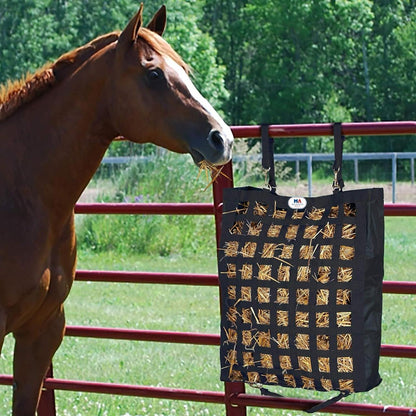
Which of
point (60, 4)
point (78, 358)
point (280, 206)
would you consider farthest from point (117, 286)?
point (60, 4)

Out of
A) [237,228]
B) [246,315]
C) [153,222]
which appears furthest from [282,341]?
[153,222]

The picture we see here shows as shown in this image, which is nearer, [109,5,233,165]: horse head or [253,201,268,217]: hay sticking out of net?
[109,5,233,165]: horse head

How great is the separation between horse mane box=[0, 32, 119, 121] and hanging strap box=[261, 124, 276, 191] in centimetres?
77

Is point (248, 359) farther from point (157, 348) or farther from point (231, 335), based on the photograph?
point (157, 348)

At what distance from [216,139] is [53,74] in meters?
0.73

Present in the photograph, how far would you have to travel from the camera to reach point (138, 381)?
18.4ft

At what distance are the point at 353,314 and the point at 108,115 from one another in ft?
3.97

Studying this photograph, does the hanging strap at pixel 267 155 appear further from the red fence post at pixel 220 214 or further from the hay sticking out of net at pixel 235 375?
the hay sticking out of net at pixel 235 375

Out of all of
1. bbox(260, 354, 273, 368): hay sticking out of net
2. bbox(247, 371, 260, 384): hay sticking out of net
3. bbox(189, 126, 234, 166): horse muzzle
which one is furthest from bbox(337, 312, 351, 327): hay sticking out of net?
bbox(189, 126, 234, 166): horse muzzle

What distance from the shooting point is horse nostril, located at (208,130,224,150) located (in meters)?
3.18

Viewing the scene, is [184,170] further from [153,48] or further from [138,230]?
[153,48]

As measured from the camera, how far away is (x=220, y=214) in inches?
155

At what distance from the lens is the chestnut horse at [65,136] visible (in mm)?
3297

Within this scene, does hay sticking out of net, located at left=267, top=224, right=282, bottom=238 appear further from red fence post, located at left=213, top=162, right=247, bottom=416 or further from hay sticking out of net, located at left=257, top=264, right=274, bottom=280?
red fence post, located at left=213, top=162, right=247, bottom=416
